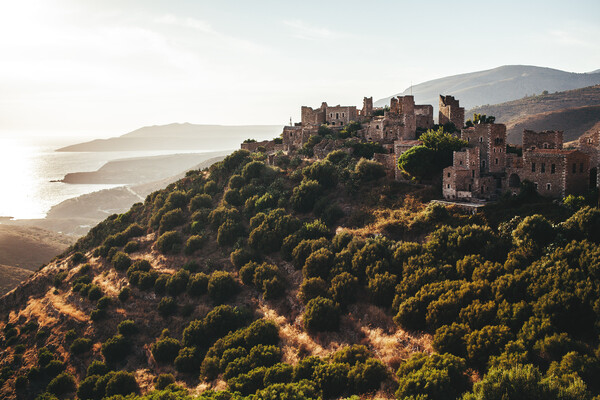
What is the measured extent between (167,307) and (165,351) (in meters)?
7.12

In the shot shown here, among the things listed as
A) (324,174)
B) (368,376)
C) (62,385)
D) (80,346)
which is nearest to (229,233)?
(324,174)

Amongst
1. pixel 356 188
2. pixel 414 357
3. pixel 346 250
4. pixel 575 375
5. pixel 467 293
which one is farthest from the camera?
pixel 356 188

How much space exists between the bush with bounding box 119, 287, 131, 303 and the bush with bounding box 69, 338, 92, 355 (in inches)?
259

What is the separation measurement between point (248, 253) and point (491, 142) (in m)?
31.0

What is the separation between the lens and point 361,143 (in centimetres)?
6594

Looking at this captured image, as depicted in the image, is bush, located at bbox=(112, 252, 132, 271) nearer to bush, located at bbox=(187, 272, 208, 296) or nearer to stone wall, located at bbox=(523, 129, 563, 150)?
bush, located at bbox=(187, 272, 208, 296)

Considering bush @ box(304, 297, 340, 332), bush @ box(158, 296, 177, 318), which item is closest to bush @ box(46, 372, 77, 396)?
bush @ box(158, 296, 177, 318)

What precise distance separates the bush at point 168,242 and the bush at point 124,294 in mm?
8560

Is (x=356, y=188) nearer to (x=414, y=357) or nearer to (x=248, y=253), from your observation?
(x=248, y=253)

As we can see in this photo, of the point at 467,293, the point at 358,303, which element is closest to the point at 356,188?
the point at 358,303

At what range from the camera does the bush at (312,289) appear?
1603 inches

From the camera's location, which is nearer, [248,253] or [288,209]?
[248,253]

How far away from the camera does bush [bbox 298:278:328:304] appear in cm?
4072

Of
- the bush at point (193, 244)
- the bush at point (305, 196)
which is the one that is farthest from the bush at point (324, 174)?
the bush at point (193, 244)
